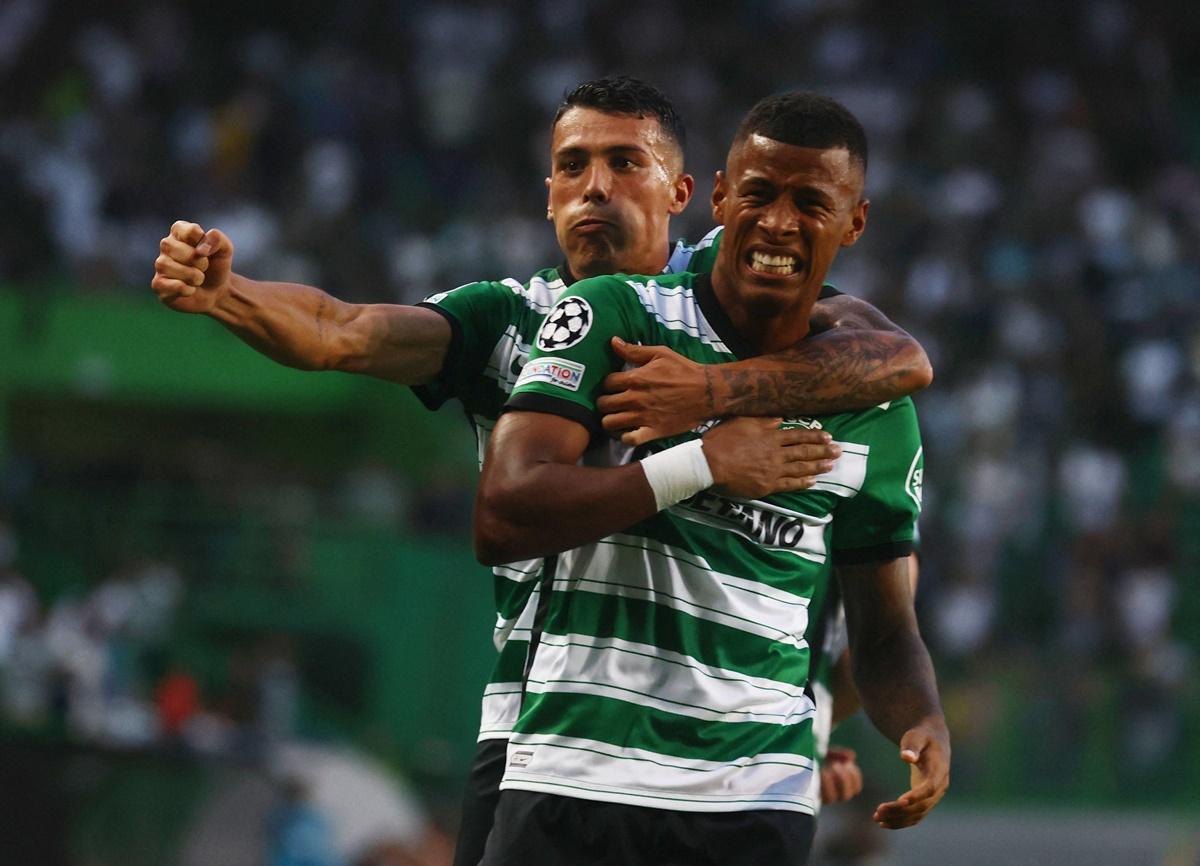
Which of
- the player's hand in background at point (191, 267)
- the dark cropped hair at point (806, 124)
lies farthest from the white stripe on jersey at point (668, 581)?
the player's hand in background at point (191, 267)

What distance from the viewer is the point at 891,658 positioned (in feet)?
12.9

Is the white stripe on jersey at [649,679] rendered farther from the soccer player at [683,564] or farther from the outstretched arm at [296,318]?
the outstretched arm at [296,318]

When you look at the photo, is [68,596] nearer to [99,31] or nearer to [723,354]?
[99,31]

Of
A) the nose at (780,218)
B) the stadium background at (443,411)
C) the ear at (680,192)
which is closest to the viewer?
the nose at (780,218)

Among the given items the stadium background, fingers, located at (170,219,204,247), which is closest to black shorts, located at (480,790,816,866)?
fingers, located at (170,219,204,247)

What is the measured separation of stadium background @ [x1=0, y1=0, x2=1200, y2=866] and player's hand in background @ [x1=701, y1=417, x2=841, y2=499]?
4076 millimetres

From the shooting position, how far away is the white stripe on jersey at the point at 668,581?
3.43 metres

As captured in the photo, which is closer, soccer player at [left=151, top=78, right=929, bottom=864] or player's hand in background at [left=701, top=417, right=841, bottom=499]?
player's hand in background at [left=701, top=417, right=841, bottom=499]

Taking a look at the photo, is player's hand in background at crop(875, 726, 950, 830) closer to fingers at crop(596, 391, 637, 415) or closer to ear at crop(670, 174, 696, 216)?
fingers at crop(596, 391, 637, 415)

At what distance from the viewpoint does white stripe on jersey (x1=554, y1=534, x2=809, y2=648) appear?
3.43 metres

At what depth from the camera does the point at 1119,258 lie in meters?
16.4

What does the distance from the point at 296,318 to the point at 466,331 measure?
402 mm

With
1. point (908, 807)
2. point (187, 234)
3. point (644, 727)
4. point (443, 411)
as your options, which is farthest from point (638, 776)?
point (443, 411)

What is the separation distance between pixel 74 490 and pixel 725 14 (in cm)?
959
